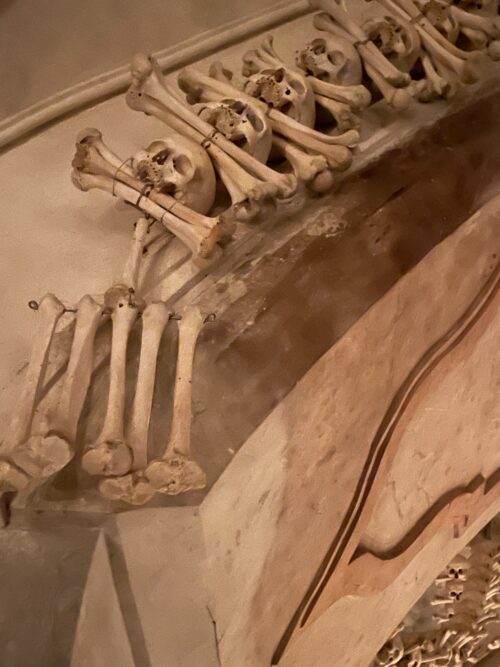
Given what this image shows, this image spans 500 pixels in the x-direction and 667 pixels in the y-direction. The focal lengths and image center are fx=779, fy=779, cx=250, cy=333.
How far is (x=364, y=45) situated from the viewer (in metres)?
1.31

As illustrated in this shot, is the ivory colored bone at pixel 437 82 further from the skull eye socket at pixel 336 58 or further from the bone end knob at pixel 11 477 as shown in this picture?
the bone end knob at pixel 11 477

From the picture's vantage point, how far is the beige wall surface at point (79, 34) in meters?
1.26

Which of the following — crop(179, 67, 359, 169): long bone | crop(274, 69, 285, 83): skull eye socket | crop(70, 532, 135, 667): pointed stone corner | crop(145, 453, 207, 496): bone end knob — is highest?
crop(274, 69, 285, 83): skull eye socket

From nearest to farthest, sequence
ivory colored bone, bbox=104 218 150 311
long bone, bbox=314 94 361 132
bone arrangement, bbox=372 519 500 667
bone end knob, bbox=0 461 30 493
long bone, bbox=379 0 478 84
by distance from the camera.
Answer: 1. bone end knob, bbox=0 461 30 493
2. ivory colored bone, bbox=104 218 150 311
3. long bone, bbox=314 94 361 132
4. long bone, bbox=379 0 478 84
5. bone arrangement, bbox=372 519 500 667

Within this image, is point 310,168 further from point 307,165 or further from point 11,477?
point 11,477

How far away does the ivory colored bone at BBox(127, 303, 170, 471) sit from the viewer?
875 millimetres

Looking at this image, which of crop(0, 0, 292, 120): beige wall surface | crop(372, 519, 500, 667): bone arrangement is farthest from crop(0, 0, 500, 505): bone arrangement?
crop(372, 519, 500, 667): bone arrangement

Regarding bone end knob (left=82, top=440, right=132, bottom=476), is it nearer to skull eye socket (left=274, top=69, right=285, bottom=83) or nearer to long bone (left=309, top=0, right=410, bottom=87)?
skull eye socket (left=274, top=69, right=285, bottom=83)

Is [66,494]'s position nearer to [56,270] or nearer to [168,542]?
[168,542]

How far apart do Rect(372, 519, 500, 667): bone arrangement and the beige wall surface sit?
1.26 m

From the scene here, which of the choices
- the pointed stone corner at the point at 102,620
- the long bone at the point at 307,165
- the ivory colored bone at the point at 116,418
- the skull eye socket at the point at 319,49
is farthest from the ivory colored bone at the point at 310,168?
the pointed stone corner at the point at 102,620

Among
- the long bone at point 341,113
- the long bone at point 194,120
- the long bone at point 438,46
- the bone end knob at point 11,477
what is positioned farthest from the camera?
the long bone at point 438,46

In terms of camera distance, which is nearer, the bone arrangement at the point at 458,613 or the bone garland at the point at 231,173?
the bone garland at the point at 231,173

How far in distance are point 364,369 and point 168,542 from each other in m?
0.38
